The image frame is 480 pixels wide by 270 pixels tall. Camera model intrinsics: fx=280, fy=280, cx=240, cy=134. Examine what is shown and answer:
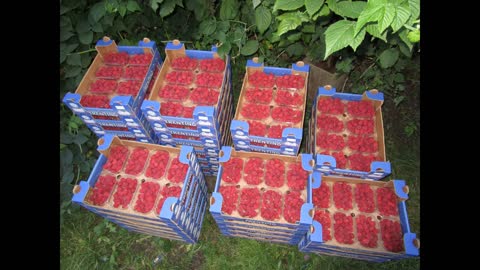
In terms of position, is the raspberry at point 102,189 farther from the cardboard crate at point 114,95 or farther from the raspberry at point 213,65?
the raspberry at point 213,65

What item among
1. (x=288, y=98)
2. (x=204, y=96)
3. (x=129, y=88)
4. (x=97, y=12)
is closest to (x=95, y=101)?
(x=129, y=88)

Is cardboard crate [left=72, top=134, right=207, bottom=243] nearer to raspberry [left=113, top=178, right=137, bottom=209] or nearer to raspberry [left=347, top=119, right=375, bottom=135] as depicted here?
raspberry [left=113, top=178, right=137, bottom=209]

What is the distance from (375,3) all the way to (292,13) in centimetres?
86

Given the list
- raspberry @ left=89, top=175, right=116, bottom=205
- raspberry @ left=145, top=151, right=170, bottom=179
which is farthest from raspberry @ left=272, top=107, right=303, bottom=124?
raspberry @ left=89, top=175, right=116, bottom=205

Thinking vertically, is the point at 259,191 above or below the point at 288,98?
below

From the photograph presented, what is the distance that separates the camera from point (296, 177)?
3.07 m

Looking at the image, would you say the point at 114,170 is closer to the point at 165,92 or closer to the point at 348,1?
the point at 165,92

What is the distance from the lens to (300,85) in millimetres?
3521

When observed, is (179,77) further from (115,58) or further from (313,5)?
(313,5)

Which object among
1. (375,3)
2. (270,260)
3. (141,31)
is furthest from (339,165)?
(141,31)

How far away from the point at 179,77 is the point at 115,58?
98 centimetres

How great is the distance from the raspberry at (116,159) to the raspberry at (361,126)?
107 inches

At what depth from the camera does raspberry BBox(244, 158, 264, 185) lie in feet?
10.2

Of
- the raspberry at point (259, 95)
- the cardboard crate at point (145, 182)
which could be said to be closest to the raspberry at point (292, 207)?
the cardboard crate at point (145, 182)
